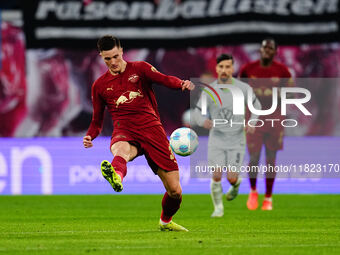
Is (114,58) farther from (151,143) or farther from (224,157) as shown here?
(224,157)

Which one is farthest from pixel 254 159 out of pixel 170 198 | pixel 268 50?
pixel 170 198

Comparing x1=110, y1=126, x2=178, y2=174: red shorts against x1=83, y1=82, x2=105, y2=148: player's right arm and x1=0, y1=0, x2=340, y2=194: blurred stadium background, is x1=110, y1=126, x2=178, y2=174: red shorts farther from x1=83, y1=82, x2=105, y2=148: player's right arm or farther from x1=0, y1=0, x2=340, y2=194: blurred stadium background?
x1=0, y1=0, x2=340, y2=194: blurred stadium background

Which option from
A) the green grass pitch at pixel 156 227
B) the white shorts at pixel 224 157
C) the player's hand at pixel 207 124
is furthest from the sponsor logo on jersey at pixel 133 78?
the white shorts at pixel 224 157

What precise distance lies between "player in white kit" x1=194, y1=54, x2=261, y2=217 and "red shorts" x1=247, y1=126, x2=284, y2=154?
1348mm

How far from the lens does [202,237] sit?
806cm

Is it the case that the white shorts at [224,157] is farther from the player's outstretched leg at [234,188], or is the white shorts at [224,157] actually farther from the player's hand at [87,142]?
the player's hand at [87,142]

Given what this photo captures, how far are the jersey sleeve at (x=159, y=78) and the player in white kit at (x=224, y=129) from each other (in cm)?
291

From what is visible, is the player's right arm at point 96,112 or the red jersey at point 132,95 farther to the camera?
the player's right arm at point 96,112

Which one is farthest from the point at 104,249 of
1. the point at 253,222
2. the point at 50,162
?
the point at 50,162

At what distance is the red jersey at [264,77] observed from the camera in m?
12.6

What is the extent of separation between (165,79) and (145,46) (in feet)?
40.1

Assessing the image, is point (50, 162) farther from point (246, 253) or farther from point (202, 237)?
point (246, 253)

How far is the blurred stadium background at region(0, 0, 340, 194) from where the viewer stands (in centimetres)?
1962

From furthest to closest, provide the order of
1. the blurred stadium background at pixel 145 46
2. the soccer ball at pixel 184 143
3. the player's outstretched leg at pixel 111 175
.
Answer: the blurred stadium background at pixel 145 46
the soccer ball at pixel 184 143
the player's outstretched leg at pixel 111 175
